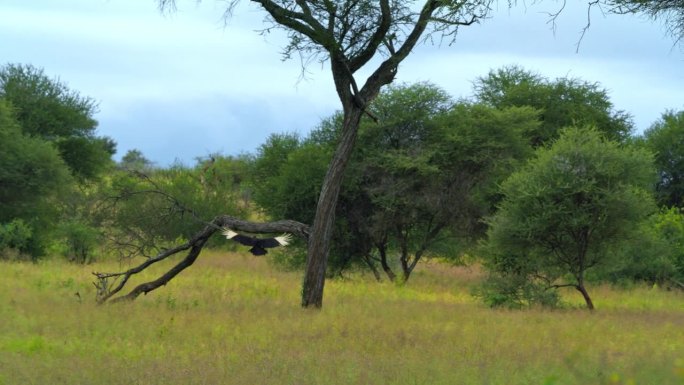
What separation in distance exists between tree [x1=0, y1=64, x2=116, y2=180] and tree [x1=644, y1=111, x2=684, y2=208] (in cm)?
3255

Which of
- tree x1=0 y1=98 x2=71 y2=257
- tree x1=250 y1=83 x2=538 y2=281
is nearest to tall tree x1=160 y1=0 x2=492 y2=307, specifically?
tree x1=250 y1=83 x2=538 y2=281

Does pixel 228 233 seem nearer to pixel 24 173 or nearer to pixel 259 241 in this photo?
pixel 259 241

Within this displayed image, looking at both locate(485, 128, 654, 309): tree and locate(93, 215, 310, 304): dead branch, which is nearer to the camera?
locate(93, 215, 310, 304): dead branch

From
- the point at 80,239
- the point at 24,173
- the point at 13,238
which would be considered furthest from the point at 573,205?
the point at 24,173

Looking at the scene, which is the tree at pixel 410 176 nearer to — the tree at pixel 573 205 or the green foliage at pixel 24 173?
the tree at pixel 573 205

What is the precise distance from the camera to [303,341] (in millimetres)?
13211

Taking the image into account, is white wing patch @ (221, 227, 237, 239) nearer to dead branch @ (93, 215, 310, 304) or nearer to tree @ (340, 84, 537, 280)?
dead branch @ (93, 215, 310, 304)

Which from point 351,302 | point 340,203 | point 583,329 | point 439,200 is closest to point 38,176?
point 340,203

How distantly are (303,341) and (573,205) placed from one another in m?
11.9

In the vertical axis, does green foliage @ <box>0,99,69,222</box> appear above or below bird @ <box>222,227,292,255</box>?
above

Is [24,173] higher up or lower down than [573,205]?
higher up

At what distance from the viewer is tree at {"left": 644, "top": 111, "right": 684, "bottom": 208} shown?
4881cm

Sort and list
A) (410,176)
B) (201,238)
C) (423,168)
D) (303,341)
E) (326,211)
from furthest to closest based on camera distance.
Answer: (410,176), (423,168), (201,238), (326,211), (303,341)

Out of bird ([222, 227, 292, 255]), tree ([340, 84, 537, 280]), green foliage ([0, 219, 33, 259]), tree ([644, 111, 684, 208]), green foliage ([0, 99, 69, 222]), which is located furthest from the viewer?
tree ([644, 111, 684, 208])
